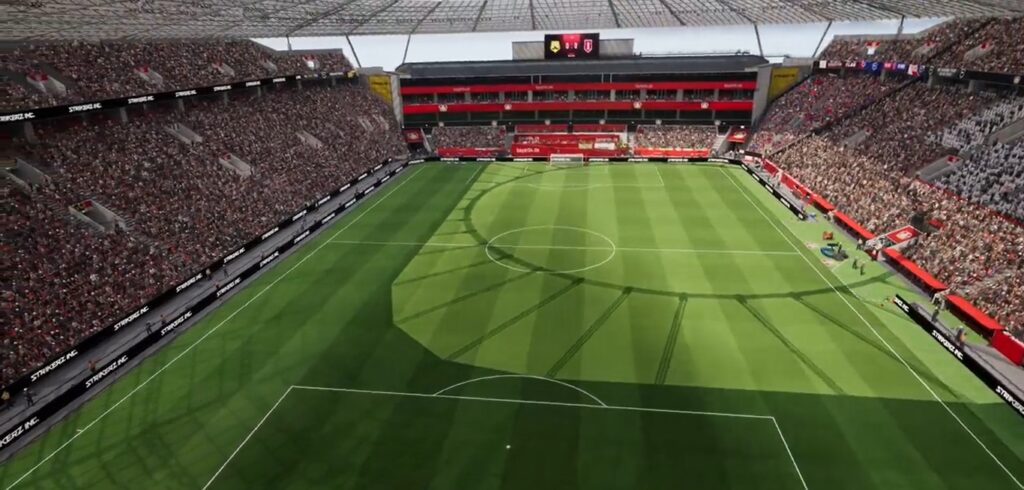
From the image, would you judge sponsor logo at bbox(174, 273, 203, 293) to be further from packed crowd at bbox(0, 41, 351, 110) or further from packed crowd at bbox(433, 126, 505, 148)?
packed crowd at bbox(433, 126, 505, 148)

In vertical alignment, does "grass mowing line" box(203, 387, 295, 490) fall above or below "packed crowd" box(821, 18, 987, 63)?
below

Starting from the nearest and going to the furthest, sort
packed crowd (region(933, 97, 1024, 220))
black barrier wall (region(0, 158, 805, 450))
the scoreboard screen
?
black barrier wall (region(0, 158, 805, 450))
packed crowd (region(933, 97, 1024, 220))
the scoreboard screen

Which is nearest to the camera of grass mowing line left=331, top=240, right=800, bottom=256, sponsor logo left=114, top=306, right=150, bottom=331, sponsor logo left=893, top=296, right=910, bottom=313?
sponsor logo left=114, top=306, right=150, bottom=331

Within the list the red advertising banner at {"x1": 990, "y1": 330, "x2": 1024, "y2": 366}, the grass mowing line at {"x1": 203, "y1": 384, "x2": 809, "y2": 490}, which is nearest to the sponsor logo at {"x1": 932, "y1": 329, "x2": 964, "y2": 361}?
the red advertising banner at {"x1": 990, "y1": 330, "x2": 1024, "y2": 366}

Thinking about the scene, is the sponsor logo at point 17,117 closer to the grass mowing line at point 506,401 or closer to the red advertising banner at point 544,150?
the grass mowing line at point 506,401

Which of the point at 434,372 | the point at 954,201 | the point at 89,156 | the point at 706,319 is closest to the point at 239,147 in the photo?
the point at 89,156

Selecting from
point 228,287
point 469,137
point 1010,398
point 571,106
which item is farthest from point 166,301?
point 571,106

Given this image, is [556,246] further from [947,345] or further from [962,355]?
[962,355]
